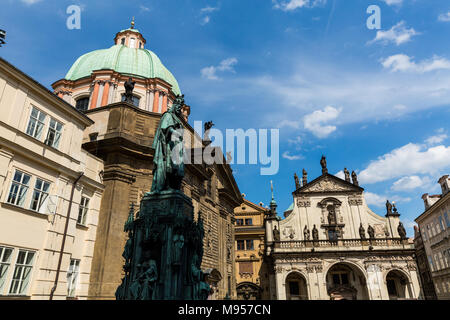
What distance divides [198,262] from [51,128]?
12.2 m

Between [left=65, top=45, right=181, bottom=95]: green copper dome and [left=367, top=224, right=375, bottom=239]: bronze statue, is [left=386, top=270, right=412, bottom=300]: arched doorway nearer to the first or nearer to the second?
[left=367, top=224, right=375, bottom=239]: bronze statue

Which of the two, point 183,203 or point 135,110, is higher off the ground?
point 135,110

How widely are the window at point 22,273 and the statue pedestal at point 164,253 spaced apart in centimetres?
855

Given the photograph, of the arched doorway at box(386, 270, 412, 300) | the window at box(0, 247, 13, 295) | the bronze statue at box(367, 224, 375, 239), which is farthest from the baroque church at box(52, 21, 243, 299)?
the arched doorway at box(386, 270, 412, 300)

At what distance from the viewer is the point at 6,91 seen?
1338 centimetres

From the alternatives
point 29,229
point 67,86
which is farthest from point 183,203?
point 67,86

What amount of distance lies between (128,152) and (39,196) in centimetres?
614

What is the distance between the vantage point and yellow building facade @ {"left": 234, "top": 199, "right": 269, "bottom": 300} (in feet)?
128

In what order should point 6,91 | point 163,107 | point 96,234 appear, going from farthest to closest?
point 163,107 < point 96,234 < point 6,91

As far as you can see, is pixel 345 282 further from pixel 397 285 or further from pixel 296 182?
pixel 296 182

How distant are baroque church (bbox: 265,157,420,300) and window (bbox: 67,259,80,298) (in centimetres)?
2570
